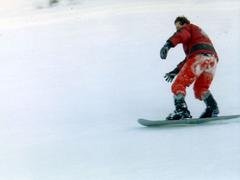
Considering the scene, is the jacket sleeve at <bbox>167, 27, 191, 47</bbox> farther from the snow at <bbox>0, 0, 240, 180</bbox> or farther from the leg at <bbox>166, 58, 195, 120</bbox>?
the snow at <bbox>0, 0, 240, 180</bbox>

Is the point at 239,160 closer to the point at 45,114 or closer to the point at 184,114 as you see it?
the point at 184,114

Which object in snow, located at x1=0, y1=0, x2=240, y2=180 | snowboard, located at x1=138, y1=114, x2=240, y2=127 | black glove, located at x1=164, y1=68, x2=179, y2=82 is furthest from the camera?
black glove, located at x1=164, y1=68, x2=179, y2=82

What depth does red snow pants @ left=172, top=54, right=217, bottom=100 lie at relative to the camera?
358 cm

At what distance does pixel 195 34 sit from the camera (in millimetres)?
3621

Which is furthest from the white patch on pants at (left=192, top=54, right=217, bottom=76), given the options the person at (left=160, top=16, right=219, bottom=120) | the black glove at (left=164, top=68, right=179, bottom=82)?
the black glove at (left=164, top=68, right=179, bottom=82)

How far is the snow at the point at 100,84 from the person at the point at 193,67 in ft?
0.31

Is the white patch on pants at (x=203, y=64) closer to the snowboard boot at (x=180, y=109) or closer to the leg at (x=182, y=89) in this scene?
the leg at (x=182, y=89)

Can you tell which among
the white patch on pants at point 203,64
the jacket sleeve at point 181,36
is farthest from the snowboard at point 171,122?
the jacket sleeve at point 181,36

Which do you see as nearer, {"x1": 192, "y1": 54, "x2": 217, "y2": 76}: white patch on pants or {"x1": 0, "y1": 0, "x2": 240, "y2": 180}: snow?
{"x1": 0, "y1": 0, "x2": 240, "y2": 180}: snow

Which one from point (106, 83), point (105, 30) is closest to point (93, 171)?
point (106, 83)

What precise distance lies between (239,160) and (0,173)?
951 millimetres

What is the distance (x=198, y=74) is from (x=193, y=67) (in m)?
0.04

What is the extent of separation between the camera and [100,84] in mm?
3879

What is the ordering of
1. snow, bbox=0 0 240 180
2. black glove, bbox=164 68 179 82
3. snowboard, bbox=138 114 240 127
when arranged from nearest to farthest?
snow, bbox=0 0 240 180 → snowboard, bbox=138 114 240 127 → black glove, bbox=164 68 179 82
